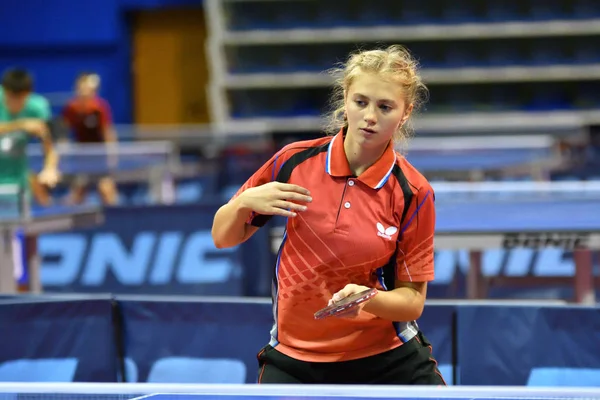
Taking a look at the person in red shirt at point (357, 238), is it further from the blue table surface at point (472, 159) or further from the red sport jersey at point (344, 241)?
the blue table surface at point (472, 159)

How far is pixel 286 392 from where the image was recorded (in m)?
1.98

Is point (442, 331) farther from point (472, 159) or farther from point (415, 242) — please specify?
point (472, 159)

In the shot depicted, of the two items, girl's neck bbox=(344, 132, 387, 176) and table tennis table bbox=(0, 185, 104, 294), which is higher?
girl's neck bbox=(344, 132, 387, 176)

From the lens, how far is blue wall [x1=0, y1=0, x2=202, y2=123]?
55.4 feet

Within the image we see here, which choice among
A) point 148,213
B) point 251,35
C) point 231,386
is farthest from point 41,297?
point 251,35

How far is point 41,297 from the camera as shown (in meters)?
4.05

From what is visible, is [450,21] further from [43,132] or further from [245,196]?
[245,196]

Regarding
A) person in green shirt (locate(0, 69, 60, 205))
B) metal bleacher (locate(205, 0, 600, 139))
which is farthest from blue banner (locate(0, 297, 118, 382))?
metal bleacher (locate(205, 0, 600, 139))

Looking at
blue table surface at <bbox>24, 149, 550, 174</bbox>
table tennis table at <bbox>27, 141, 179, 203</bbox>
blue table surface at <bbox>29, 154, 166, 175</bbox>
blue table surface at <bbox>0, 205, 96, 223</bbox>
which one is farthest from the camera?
blue table surface at <bbox>29, 154, 166, 175</bbox>

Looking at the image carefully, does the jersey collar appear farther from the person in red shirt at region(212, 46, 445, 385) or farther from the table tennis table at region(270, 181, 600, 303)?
the table tennis table at region(270, 181, 600, 303)

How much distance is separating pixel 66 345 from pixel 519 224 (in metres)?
2.15

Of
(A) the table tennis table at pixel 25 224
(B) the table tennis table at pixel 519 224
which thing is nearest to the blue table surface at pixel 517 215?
(B) the table tennis table at pixel 519 224

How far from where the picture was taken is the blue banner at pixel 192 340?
13.0 feet

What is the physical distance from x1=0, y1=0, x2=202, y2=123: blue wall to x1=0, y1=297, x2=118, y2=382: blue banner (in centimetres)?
1343
